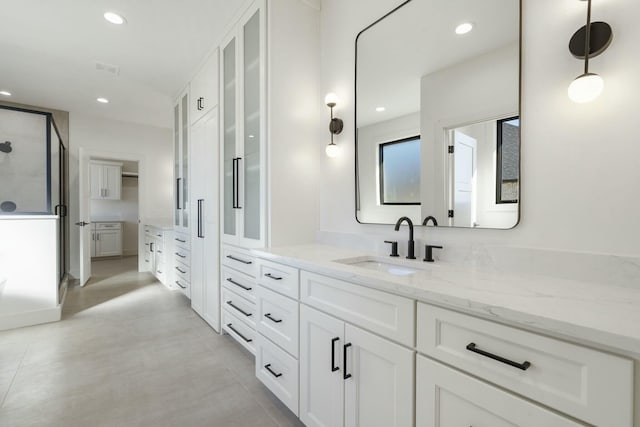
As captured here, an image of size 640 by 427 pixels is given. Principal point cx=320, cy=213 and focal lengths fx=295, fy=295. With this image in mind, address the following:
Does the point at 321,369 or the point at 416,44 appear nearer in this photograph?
the point at 321,369

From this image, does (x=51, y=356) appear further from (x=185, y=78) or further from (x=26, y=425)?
(x=185, y=78)

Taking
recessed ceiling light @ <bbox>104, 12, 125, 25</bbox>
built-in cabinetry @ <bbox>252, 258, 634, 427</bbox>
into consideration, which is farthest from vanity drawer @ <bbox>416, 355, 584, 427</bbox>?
recessed ceiling light @ <bbox>104, 12, 125, 25</bbox>

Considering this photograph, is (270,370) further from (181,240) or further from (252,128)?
(181,240)

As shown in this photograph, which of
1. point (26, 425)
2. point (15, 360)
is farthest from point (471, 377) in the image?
point (15, 360)

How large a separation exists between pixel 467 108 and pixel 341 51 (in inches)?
43.8

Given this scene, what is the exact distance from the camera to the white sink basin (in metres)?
1.49

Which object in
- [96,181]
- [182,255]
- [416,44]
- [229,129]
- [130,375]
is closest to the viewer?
[416,44]

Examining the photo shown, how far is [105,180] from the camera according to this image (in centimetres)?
675

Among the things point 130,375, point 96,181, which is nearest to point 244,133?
point 130,375

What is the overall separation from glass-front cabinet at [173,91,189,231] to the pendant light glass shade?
11.7 ft

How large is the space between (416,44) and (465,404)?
66.9 inches

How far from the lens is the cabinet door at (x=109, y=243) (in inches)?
263

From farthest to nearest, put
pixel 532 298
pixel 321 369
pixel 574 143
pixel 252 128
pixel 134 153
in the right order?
pixel 134 153, pixel 252 128, pixel 321 369, pixel 574 143, pixel 532 298

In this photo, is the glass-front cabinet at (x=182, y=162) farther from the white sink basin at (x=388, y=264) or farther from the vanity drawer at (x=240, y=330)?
the white sink basin at (x=388, y=264)
